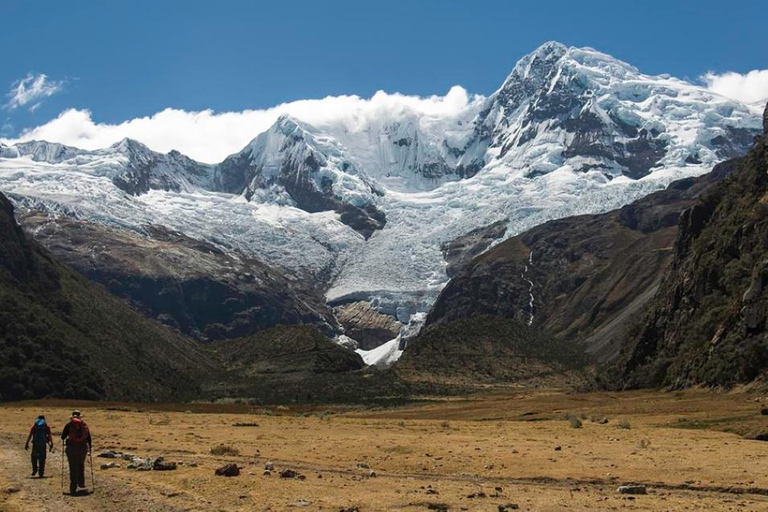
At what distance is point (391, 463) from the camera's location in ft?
127

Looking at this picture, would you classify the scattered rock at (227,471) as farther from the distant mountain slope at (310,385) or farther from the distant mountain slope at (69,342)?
the distant mountain slope at (69,342)

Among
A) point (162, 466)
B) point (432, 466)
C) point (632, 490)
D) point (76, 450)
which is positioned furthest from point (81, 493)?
point (632, 490)

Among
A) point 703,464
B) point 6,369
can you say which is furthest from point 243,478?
point 6,369

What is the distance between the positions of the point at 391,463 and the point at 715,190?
360ft

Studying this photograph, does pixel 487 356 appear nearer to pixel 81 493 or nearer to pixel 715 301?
pixel 715 301

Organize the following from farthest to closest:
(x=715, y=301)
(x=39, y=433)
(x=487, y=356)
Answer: (x=487, y=356) < (x=715, y=301) < (x=39, y=433)

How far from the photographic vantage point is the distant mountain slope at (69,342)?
404 ft

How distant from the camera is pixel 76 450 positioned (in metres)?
29.8

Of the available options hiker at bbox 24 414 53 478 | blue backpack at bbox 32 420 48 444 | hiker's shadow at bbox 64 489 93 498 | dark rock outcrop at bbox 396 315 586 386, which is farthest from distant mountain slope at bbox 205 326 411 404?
hiker's shadow at bbox 64 489 93 498

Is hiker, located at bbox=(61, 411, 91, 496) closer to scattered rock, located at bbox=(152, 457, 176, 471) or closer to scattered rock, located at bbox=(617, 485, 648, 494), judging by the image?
scattered rock, located at bbox=(152, 457, 176, 471)

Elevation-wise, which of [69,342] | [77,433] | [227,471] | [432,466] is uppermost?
[69,342]

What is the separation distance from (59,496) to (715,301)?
296 ft

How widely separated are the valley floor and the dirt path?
55mm

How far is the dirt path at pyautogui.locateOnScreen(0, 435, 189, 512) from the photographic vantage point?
2572 cm
